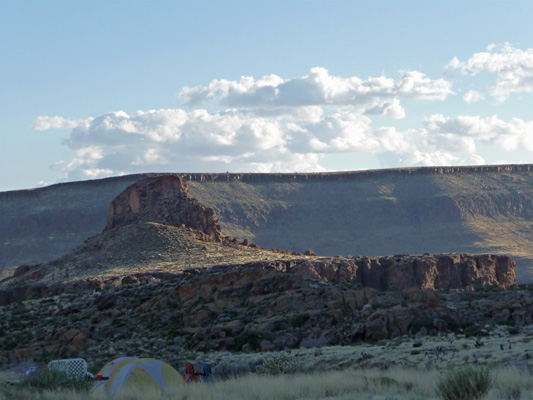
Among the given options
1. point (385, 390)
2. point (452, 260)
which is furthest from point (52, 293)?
point (385, 390)

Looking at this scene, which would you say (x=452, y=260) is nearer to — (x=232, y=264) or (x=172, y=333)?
(x=232, y=264)

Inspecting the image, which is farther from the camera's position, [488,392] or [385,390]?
[385,390]

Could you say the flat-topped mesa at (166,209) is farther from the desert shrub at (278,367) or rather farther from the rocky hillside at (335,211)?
the desert shrub at (278,367)

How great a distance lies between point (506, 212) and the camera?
130250 millimetres

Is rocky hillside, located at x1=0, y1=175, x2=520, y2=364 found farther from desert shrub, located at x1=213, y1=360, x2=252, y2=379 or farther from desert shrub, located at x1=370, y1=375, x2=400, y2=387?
desert shrub, located at x1=370, y1=375, x2=400, y2=387

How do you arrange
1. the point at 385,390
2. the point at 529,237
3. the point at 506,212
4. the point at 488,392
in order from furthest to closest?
the point at 506,212, the point at 529,237, the point at 385,390, the point at 488,392

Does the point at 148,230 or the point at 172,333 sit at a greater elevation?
the point at 148,230

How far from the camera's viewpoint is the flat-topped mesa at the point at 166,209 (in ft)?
241

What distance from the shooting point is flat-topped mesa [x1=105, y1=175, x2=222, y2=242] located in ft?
241

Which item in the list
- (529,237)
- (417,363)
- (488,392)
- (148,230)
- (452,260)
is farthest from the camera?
(529,237)

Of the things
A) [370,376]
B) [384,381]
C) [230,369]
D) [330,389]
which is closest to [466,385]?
[384,381]

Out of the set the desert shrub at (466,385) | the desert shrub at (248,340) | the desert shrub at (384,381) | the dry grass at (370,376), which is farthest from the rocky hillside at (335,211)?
the desert shrub at (466,385)

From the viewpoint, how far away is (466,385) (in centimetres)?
1759

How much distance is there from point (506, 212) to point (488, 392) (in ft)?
382
